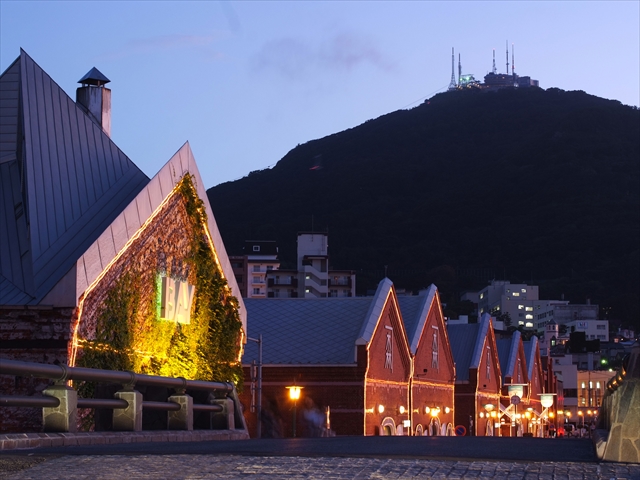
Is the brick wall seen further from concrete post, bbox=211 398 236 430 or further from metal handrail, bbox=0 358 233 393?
metal handrail, bbox=0 358 233 393

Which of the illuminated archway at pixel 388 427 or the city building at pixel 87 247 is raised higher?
the city building at pixel 87 247

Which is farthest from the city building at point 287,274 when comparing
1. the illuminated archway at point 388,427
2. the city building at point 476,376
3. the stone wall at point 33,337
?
the stone wall at point 33,337

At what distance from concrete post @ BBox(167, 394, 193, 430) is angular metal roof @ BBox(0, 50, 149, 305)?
677 cm

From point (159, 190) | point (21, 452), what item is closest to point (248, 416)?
point (159, 190)

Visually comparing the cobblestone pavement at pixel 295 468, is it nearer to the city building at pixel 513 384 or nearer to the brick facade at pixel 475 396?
the brick facade at pixel 475 396

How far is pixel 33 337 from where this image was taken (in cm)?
2444

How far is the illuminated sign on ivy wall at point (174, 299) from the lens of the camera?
29.4m

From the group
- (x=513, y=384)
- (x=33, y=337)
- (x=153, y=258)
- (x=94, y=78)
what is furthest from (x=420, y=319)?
(x=33, y=337)

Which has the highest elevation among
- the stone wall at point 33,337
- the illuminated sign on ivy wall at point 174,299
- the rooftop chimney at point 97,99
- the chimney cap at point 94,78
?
the chimney cap at point 94,78

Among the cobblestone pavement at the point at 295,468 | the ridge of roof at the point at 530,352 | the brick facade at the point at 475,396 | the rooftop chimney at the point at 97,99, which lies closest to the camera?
the cobblestone pavement at the point at 295,468

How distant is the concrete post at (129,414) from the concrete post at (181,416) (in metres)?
2.00

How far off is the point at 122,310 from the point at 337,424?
2149 cm

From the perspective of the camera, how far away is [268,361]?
4834 centimetres

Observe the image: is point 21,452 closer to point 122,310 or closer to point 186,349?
point 122,310
